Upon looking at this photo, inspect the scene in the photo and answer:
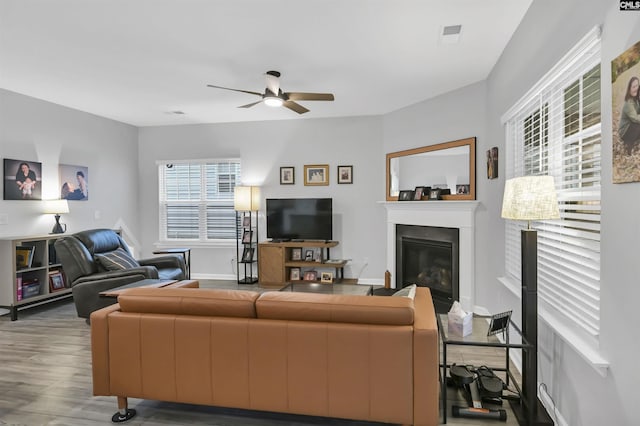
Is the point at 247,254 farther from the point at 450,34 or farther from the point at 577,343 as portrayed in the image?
the point at 577,343

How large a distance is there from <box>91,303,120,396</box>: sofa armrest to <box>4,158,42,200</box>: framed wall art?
342 centimetres

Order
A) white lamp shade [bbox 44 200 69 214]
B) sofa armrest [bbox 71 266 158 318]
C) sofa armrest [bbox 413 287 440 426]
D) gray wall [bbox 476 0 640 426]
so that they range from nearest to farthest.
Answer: gray wall [bbox 476 0 640 426] → sofa armrest [bbox 413 287 440 426] → sofa armrest [bbox 71 266 158 318] → white lamp shade [bbox 44 200 69 214]

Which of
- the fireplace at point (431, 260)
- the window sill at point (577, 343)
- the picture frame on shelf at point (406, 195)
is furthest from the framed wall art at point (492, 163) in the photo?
the window sill at point (577, 343)

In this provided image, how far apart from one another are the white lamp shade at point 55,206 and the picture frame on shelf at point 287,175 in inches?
122

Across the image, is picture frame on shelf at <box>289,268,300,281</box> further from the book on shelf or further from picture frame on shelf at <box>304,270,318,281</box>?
the book on shelf

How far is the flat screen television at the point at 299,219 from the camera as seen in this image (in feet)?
19.4

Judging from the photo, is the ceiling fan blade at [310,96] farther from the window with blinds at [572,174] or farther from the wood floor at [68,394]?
the wood floor at [68,394]

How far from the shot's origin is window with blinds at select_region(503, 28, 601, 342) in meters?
1.81

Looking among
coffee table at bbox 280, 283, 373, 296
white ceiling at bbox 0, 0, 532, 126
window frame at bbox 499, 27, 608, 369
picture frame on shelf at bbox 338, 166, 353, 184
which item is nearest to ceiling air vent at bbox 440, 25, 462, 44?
white ceiling at bbox 0, 0, 532, 126

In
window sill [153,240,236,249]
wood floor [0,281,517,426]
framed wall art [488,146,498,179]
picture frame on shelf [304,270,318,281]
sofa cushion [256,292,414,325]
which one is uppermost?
framed wall art [488,146,498,179]

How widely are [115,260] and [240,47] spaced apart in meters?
2.85

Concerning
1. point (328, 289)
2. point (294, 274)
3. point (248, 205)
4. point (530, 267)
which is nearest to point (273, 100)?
point (328, 289)

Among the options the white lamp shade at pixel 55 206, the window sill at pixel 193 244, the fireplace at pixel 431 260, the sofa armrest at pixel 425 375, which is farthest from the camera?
the window sill at pixel 193 244

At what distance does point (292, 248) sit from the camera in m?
6.07
